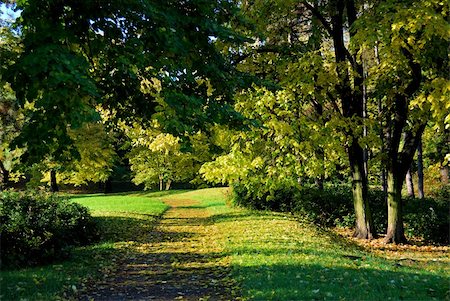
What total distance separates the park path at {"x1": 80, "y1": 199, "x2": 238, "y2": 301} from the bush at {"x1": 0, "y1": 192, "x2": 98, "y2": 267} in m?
1.49

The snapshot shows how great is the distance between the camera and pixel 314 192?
20.0m

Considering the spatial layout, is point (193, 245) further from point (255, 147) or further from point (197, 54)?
point (197, 54)

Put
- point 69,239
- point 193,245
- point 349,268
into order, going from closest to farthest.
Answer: point 349,268, point 69,239, point 193,245

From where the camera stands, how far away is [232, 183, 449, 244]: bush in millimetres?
15922

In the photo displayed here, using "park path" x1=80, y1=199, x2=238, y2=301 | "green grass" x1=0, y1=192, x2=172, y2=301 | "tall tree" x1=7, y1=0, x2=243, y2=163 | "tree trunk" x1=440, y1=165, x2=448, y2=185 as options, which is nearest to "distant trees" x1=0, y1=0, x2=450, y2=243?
"tall tree" x1=7, y1=0, x2=243, y2=163

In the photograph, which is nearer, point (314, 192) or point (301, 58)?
point (301, 58)

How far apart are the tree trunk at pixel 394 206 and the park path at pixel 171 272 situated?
5.62m

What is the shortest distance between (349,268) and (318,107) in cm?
882

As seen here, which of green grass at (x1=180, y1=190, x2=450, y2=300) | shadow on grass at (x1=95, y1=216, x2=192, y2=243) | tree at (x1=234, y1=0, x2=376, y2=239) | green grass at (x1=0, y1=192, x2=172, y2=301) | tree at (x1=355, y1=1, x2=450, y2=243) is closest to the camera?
green grass at (x1=180, y1=190, x2=450, y2=300)

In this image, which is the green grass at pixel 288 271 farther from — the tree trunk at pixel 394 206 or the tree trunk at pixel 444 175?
the tree trunk at pixel 444 175

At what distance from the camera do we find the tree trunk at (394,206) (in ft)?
46.4

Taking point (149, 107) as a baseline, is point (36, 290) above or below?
below

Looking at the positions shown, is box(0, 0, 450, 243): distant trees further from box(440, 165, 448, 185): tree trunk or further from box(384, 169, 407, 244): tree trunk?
box(440, 165, 448, 185): tree trunk

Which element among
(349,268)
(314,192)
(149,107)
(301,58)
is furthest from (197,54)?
(314,192)
